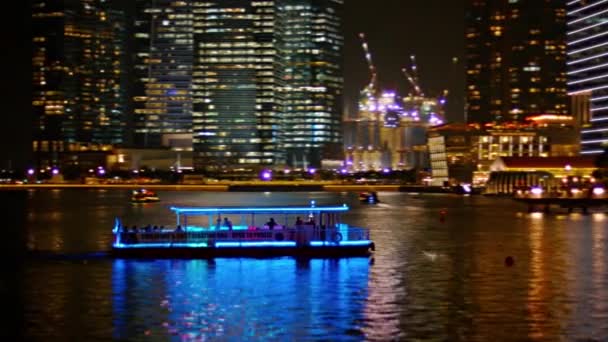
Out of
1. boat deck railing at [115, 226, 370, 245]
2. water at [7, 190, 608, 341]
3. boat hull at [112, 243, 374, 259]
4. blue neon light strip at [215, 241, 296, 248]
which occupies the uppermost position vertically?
boat deck railing at [115, 226, 370, 245]

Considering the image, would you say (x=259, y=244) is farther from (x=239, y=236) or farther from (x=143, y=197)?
(x=143, y=197)

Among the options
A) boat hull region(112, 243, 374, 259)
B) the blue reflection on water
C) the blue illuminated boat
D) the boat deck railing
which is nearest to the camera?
the blue reflection on water

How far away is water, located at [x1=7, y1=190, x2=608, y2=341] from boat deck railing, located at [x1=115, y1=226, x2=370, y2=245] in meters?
1.80

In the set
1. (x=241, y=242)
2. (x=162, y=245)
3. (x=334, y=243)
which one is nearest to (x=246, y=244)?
(x=241, y=242)

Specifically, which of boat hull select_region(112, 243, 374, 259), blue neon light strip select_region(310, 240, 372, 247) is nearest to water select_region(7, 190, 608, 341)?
boat hull select_region(112, 243, 374, 259)

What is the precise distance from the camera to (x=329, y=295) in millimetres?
37219

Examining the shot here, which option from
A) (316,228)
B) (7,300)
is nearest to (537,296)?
(316,228)

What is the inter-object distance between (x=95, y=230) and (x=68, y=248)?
15.6 metres

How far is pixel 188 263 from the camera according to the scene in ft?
154

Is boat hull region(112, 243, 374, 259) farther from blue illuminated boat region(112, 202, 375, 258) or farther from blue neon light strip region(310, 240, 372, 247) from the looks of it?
blue neon light strip region(310, 240, 372, 247)

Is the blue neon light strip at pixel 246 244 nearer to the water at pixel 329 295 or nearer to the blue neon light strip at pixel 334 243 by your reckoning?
the blue neon light strip at pixel 334 243

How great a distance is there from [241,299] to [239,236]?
14454mm

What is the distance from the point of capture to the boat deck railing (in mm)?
49375

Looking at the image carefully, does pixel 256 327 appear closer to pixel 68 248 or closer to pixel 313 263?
pixel 313 263
